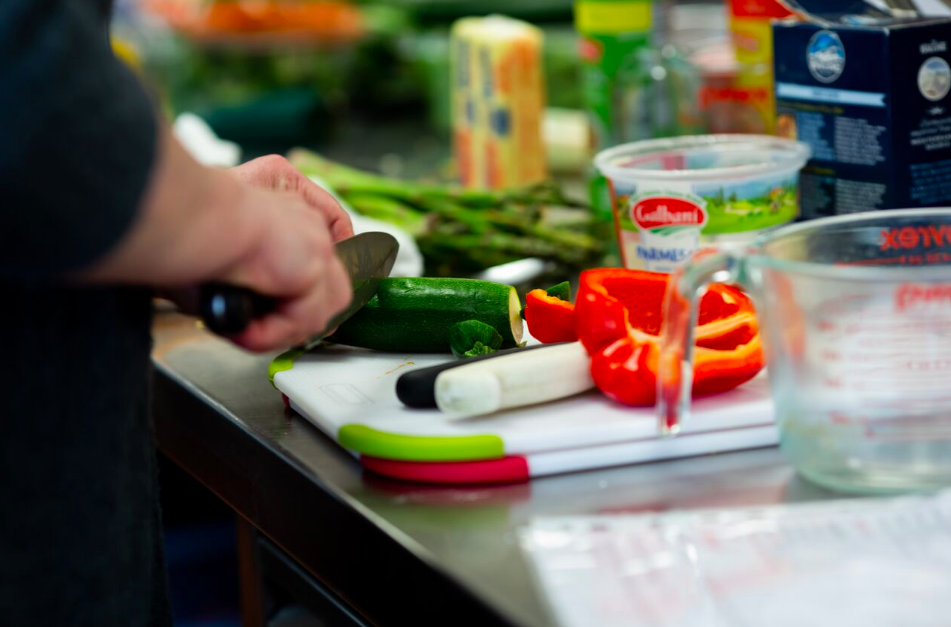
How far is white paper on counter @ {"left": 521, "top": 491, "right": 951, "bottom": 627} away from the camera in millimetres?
604

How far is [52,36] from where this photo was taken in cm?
59

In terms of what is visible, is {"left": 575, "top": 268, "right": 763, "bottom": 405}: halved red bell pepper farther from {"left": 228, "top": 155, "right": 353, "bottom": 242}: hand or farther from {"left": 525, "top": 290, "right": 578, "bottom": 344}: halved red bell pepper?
{"left": 228, "top": 155, "right": 353, "bottom": 242}: hand

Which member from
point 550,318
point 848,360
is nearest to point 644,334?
point 550,318

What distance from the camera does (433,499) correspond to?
773 millimetres

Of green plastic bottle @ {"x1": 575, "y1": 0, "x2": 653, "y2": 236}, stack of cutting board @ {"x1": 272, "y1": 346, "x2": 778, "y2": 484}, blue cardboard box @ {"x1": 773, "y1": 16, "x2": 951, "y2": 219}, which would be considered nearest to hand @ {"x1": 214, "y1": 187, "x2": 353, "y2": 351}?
stack of cutting board @ {"x1": 272, "y1": 346, "x2": 778, "y2": 484}

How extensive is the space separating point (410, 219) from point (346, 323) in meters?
0.57

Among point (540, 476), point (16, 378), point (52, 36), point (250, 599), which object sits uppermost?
point (52, 36)

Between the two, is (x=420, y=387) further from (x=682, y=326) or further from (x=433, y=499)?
(x=682, y=326)

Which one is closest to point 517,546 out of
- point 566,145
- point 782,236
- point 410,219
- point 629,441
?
point 629,441

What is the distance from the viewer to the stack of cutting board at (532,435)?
79 centimetres

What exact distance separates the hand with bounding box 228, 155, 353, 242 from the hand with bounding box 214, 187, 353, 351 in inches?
7.4

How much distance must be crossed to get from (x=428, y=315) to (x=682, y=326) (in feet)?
1.08

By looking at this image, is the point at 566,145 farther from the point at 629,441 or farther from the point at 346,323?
the point at 629,441

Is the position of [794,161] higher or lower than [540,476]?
higher
